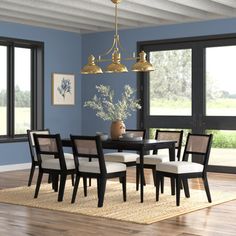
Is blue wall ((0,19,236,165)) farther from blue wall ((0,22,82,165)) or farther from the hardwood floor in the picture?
the hardwood floor

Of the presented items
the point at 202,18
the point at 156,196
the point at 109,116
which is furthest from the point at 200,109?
the point at 156,196

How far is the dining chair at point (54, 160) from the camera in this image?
6.55 m

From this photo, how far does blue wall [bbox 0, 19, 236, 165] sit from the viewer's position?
30.9 feet

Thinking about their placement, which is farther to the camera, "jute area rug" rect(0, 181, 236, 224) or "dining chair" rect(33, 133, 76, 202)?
"dining chair" rect(33, 133, 76, 202)

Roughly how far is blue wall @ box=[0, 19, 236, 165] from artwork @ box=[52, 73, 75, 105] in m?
0.10

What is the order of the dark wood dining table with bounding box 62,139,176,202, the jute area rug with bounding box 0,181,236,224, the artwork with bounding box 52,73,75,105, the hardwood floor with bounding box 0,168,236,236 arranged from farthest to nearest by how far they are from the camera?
the artwork with bounding box 52,73,75,105, the dark wood dining table with bounding box 62,139,176,202, the jute area rug with bounding box 0,181,236,224, the hardwood floor with bounding box 0,168,236,236

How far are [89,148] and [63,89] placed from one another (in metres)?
4.33

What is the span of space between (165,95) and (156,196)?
3.60 m

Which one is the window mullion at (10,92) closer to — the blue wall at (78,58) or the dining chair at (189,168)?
the blue wall at (78,58)

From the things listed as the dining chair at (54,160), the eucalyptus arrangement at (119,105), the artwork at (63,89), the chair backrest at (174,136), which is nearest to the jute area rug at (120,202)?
the dining chair at (54,160)

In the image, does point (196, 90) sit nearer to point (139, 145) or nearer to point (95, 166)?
point (139, 145)

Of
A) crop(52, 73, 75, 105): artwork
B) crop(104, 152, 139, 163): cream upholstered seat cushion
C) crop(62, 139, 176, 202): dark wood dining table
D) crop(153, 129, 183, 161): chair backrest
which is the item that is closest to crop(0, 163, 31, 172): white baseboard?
crop(52, 73, 75, 105): artwork

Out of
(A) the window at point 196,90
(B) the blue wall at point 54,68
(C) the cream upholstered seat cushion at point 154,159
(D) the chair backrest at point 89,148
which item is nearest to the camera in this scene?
(D) the chair backrest at point 89,148

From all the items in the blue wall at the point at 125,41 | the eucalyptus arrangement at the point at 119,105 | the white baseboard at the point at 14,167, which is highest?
the blue wall at the point at 125,41
